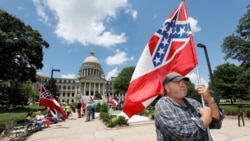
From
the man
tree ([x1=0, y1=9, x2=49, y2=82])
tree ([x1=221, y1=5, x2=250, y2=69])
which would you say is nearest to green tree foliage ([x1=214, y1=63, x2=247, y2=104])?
tree ([x1=221, y1=5, x2=250, y2=69])

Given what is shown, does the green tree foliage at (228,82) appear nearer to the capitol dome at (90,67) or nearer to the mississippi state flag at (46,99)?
the mississippi state flag at (46,99)

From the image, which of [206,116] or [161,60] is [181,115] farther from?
[161,60]

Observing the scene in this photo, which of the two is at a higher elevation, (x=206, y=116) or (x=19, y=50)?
(x=19, y=50)

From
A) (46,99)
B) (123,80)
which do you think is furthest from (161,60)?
(123,80)

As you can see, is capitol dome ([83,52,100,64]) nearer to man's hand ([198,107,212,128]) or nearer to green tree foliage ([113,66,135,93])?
green tree foliage ([113,66,135,93])

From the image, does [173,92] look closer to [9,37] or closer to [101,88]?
[9,37]

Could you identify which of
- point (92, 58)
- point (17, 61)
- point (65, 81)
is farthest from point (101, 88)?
point (17, 61)

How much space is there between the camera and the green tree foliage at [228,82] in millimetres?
64000

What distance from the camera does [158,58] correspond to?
17.6ft

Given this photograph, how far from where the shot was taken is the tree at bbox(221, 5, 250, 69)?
39.3 m

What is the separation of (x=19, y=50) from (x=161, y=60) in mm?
33284

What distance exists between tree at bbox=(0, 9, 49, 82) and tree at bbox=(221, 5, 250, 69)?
91.8 ft

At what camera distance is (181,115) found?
2992 millimetres

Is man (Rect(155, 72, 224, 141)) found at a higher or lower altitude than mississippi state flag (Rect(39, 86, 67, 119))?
lower
